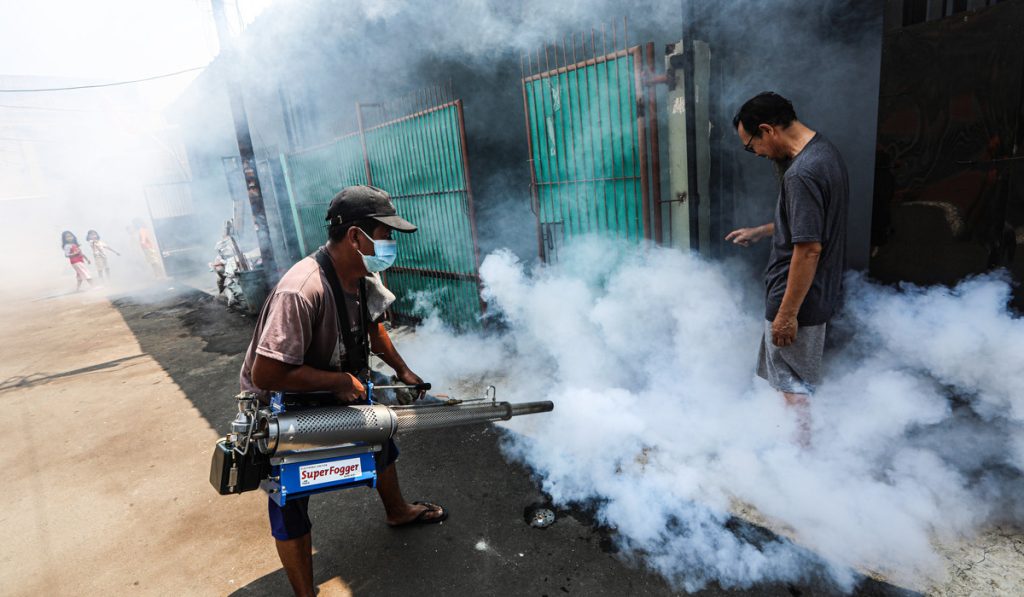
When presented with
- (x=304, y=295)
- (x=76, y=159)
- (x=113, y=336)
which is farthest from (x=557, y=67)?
(x=76, y=159)

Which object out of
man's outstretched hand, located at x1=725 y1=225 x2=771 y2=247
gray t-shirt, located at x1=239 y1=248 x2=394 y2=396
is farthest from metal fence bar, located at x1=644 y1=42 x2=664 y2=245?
gray t-shirt, located at x1=239 y1=248 x2=394 y2=396

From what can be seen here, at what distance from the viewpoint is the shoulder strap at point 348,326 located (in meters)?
2.37

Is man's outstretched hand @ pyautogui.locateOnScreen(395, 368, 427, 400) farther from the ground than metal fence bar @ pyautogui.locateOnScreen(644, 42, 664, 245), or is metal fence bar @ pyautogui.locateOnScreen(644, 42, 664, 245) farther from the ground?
metal fence bar @ pyautogui.locateOnScreen(644, 42, 664, 245)

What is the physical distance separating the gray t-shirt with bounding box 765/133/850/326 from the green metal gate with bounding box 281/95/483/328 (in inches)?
136

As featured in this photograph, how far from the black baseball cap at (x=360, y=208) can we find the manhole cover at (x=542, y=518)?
1803 millimetres

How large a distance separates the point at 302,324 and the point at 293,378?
0.23 metres

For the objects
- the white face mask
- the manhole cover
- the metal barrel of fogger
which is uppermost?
the white face mask

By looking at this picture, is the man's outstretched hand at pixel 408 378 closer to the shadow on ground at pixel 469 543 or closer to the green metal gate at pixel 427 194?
the shadow on ground at pixel 469 543

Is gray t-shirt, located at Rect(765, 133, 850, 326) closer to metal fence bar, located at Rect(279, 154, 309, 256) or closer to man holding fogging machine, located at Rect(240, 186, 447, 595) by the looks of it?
man holding fogging machine, located at Rect(240, 186, 447, 595)

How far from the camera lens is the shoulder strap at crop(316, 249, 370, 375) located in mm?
2373

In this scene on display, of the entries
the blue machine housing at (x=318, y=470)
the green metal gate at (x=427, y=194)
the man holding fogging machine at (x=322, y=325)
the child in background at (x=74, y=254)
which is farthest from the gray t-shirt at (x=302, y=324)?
the child in background at (x=74, y=254)

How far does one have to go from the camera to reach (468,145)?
568 centimetres

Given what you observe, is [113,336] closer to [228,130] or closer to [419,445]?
[419,445]

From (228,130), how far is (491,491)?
17449mm
